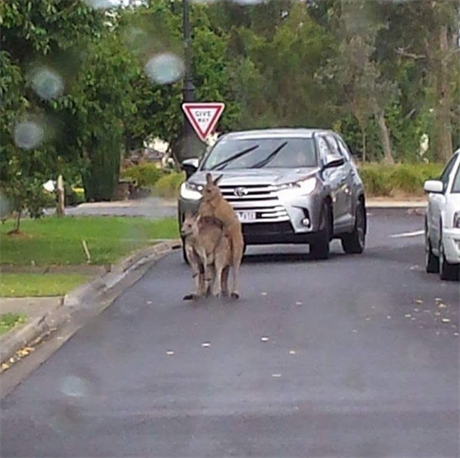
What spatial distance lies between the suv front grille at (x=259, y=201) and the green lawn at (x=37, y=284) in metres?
2.75

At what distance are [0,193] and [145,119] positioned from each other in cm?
3495

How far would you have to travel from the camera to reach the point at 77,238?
25891 millimetres

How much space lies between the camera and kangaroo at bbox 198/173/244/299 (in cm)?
1578

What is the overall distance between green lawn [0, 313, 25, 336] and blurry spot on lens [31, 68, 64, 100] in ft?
21.7

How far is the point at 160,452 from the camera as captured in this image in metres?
8.28

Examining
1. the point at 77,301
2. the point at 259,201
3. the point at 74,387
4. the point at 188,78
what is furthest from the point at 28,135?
the point at 188,78

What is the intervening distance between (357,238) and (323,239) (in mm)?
1832

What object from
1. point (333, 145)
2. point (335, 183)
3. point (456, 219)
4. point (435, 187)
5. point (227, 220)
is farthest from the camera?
point (333, 145)

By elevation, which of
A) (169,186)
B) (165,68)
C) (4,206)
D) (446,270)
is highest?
(165,68)

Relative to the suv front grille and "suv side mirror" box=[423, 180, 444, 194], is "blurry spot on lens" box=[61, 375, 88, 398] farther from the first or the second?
the suv front grille

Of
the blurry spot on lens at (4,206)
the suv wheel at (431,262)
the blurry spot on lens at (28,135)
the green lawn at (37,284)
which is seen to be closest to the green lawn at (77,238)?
the blurry spot on lens at (4,206)

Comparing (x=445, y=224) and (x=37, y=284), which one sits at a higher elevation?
(x=445, y=224)

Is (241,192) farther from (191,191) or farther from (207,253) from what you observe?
(207,253)

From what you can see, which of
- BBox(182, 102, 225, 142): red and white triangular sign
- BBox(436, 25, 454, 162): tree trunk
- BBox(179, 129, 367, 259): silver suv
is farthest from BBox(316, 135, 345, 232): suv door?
BBox(436, 25, 454, 162): tree trunk
